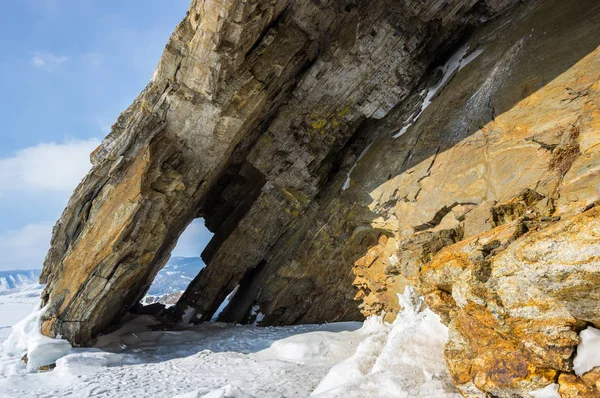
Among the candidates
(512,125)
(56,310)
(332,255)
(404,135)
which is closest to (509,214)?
(512,125)

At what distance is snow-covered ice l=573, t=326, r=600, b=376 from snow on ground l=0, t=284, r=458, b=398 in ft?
10.5

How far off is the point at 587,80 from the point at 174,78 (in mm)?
18941

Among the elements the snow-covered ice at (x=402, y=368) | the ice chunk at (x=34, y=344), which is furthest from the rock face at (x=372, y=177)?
the ice chunk at (x=34, y=344)

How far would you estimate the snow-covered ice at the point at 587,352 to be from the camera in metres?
6.86

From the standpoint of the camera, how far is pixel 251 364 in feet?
52.7

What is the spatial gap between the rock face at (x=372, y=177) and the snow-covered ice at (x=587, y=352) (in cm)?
20

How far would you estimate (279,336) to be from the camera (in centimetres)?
2080

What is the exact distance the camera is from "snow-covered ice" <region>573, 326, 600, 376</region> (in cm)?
686

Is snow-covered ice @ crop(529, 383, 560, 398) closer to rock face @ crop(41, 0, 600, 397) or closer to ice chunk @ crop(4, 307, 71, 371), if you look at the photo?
rock face @ crop(41, 0, 600, 397)

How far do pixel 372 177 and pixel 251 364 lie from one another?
12684 millimetres

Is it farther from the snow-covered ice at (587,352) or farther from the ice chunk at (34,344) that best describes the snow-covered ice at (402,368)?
the ice chunk at (34,344)

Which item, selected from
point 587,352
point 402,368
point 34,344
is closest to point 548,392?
point 587,352

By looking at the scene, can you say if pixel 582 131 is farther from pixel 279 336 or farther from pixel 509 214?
pixel 279 336

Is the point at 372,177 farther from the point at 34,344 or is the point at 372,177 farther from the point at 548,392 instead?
the point at 34,344
